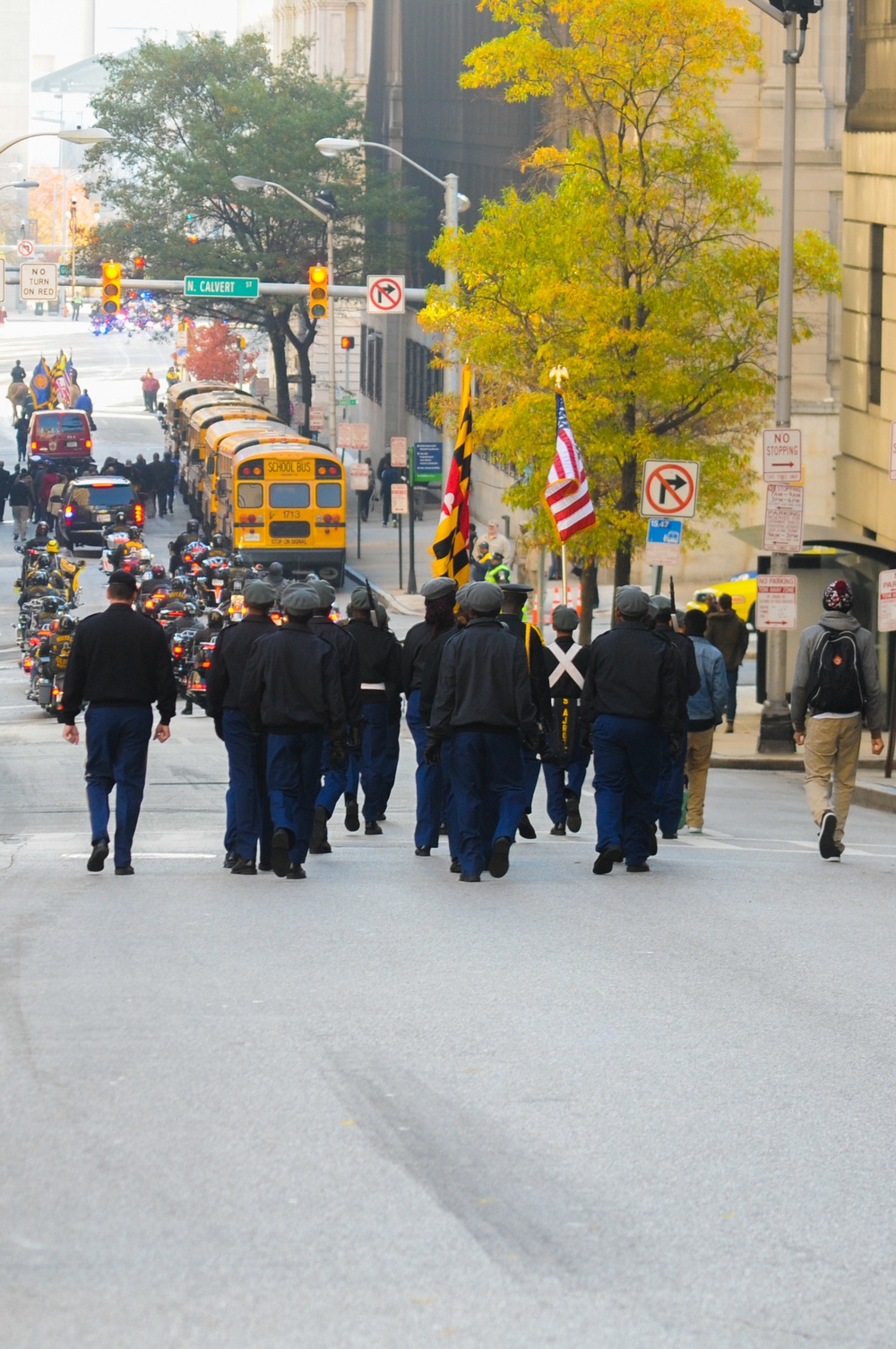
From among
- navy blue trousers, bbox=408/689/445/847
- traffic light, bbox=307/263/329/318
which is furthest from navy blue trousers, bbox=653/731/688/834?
traffic light, bbox=307/263/329/318

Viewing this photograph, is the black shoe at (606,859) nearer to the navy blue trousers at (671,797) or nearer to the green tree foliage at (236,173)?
the navy blue trousers at (671,797)

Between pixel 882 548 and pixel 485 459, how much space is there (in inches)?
1243

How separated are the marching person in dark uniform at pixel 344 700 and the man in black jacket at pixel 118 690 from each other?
1.06 m

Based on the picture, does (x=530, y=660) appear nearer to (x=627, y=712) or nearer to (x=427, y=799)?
(x=627, y=712)

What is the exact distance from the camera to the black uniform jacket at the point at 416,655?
550 inches

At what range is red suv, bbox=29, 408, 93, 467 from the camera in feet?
194

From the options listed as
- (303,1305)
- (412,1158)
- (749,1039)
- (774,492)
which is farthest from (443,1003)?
(774,492)

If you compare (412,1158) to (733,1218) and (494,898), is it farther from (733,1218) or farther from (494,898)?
(494,898)

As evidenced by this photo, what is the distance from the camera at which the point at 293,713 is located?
12.4 metres

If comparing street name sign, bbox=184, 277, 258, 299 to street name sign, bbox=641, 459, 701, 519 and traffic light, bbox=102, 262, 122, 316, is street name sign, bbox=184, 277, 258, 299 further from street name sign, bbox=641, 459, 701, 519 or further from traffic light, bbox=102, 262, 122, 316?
street name sign, bbox=641, 459, 701, 519

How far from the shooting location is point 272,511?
4678 cm

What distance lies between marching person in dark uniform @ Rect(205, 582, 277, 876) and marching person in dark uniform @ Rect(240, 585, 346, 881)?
16 cm

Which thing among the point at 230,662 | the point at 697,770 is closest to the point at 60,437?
the point at 697,770

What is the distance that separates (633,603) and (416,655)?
1.75 meters
